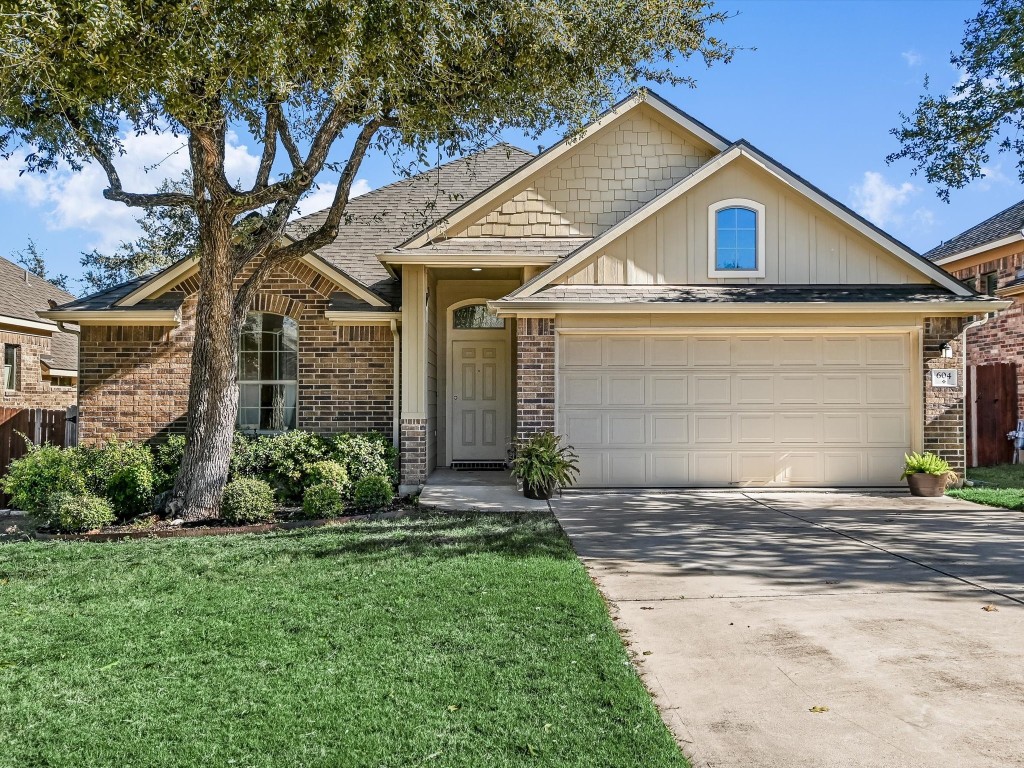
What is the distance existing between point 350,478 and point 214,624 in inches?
219

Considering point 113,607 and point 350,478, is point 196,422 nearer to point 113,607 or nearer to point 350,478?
point 350,478

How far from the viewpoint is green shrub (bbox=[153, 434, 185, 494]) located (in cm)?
976

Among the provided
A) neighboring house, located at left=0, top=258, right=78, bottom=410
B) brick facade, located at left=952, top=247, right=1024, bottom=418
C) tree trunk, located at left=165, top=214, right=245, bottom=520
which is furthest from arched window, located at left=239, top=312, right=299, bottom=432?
brick facade, located at left=952, top=247, right=1024, bottom=418

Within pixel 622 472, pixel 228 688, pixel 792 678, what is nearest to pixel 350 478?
pixel 622 472

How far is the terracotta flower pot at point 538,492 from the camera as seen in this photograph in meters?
10.1

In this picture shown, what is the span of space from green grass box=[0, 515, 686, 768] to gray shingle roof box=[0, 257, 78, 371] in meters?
16.6

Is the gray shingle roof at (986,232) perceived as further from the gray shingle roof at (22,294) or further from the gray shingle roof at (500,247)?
the gray shingle roof at (22,294)

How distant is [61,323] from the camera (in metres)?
11.9

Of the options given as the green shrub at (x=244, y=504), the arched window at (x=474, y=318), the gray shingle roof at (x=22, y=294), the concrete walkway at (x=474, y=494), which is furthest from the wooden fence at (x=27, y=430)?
the gray shingle roof at (x=22, y=294)

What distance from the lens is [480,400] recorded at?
13695 millimetres

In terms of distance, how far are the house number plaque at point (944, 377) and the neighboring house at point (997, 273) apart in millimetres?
6009

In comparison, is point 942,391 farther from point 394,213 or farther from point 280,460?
point 394,213

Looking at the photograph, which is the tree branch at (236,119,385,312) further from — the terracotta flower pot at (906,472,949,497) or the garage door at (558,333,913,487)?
the terracotta flower pot at (906,472,949,497)

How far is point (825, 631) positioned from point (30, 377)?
22669 millimetres
